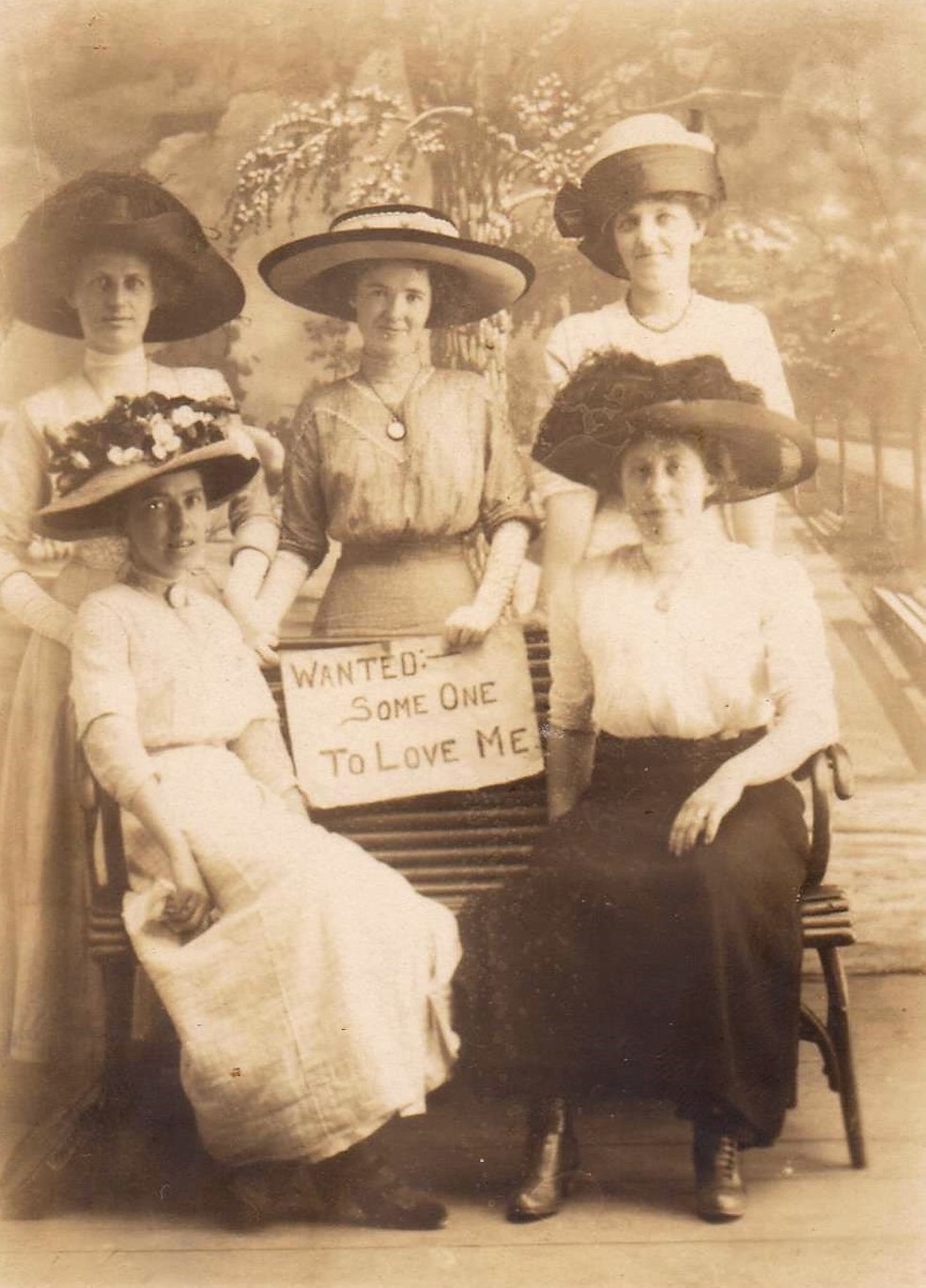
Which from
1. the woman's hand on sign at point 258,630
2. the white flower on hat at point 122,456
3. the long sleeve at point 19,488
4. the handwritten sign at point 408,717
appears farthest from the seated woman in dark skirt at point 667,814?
the long sleeve at point 19,488

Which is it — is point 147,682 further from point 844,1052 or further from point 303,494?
point 844,1052

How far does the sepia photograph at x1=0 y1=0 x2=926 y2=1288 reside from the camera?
2564 millimetres

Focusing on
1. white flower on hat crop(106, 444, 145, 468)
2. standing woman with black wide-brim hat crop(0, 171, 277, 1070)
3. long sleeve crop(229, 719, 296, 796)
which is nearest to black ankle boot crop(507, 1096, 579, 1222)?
long sleeve crop(229, 719, 296, 796)

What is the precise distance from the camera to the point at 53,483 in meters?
2.83

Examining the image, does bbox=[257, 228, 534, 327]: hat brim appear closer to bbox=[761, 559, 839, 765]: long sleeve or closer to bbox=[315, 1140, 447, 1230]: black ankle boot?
bbox=[761, 559, 839, 765]: long sleeve

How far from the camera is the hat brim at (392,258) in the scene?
2812 mm

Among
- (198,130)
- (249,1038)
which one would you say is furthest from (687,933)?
(198,130)

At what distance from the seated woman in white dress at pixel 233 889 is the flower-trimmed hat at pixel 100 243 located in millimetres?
291

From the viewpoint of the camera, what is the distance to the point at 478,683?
9.36 ft

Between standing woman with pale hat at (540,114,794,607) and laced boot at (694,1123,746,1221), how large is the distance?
1.13 m

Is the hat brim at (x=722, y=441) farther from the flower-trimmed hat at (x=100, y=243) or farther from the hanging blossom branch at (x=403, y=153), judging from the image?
the flower-trimmed hat at (x=100, y=243)

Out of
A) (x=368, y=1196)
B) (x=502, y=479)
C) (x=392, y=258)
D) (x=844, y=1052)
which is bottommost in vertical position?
(x=368, y=1196)

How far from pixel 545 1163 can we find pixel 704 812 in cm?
71

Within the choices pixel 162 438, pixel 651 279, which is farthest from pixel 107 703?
pixel 651 279
